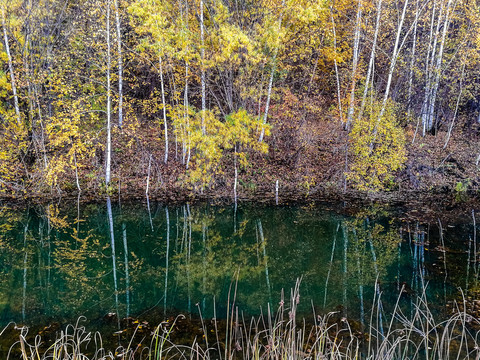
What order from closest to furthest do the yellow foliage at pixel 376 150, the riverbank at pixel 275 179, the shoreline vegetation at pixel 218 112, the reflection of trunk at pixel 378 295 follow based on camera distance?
the reflection of trunk at pixel 378 295
the shoreline vegetation at pixel 218 112
the riverbank at pixel 275 179
the yellow foliage at pixel 376 150

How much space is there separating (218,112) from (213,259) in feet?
25.2

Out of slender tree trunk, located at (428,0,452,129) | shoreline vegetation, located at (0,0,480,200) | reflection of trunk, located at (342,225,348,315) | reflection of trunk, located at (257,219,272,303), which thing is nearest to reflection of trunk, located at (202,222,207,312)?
reflection of trunk, located at (257,219,272,303)

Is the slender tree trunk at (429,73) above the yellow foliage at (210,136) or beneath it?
above

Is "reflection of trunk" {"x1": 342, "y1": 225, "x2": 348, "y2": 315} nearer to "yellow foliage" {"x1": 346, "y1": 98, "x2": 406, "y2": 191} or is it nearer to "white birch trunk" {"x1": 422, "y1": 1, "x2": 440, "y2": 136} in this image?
"yellow foliage" {"x1": 346, "y1": 98, "x2": 406, "y2": 191}

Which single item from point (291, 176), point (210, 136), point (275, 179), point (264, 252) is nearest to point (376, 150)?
point (291, 176)

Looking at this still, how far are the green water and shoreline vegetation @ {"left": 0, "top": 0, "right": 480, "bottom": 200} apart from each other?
2.08 meters

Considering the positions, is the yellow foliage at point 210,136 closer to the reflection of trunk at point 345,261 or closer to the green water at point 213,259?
the green water at point 213,259

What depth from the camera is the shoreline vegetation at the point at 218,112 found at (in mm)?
14461

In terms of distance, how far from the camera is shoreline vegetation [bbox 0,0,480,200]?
1446cm

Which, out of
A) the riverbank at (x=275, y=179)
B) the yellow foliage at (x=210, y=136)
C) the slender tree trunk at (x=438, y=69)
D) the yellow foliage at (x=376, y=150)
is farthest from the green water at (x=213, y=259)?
the slender tree trunk at (x=438, y=69)

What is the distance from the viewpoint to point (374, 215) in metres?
13.1

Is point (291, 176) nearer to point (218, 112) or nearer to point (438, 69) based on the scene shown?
point (218, 112)

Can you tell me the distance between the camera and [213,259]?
993 cm

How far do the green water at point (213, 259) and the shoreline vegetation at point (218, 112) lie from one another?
81.8 inches
